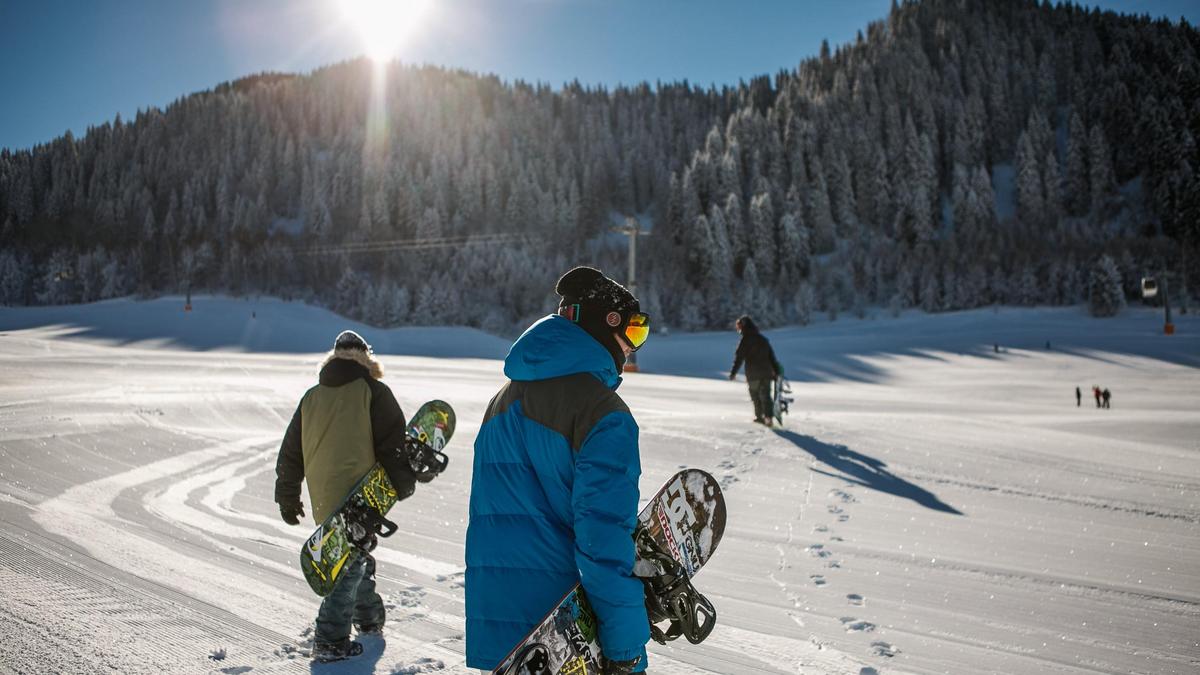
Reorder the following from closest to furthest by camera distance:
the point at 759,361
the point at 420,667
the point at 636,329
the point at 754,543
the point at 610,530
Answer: the point at 610,530
the point at 636,329
the point at 420,667
the point at 754,543
the point at 759,361

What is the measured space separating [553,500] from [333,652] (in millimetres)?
2144

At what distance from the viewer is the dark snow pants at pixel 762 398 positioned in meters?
10.9

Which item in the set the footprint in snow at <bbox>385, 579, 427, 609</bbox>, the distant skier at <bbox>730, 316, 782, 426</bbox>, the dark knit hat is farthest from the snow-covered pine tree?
the dark knit hat

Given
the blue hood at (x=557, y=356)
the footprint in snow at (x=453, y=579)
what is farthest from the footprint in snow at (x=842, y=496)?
the blue hood at (x=557, y=356)

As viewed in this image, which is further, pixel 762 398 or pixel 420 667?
pixel 762 398

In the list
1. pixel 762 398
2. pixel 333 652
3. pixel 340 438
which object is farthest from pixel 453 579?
pixel 762 398

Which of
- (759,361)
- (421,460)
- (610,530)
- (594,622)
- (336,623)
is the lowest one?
(336,623)

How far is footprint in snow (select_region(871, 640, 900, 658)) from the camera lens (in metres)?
3.22

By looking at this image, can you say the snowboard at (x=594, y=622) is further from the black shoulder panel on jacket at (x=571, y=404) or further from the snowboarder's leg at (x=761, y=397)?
the snowboarder's leg at (x=761, y=397)

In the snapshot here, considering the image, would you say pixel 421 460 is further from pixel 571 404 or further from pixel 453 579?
pixel 571 404

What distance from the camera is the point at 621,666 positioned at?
1775mm

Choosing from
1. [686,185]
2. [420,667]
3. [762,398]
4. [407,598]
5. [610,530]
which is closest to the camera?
[610,530]

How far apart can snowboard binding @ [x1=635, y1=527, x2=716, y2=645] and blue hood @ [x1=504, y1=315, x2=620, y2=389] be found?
607 millimetres

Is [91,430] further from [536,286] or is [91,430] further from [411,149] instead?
[411,149]
